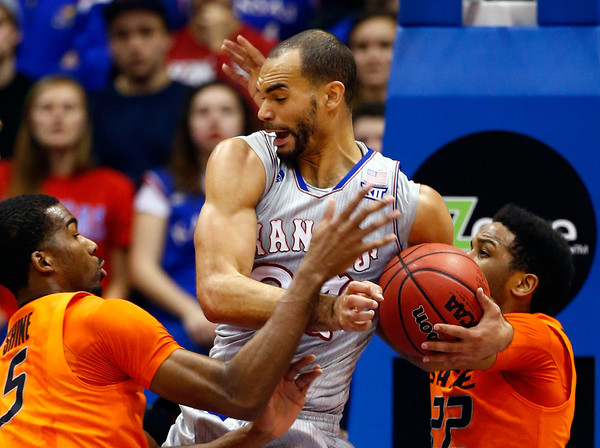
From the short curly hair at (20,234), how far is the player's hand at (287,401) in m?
1.04

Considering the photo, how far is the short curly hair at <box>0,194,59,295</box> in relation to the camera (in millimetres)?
3809

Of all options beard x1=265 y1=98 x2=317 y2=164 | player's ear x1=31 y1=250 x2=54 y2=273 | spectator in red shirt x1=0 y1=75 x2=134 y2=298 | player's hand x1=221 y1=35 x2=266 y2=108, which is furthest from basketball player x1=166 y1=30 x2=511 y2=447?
spectator in red shirt x1=0 y1=75 x2=134 y2=298

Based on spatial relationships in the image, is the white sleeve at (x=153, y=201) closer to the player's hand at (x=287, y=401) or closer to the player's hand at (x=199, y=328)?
the player's hand at (x=199, y=328)

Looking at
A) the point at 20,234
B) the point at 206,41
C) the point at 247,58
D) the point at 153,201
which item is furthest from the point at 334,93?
the point at 206,41

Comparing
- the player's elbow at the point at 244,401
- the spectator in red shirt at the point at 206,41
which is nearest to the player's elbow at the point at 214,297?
the player's elbow at the point at 244,401

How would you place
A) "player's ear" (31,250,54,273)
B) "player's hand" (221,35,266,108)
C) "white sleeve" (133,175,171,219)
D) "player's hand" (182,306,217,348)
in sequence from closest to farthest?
"player's ear" (31,250,54,273) → "player's hand" (221,35,266,108) → "player's hand" (182,306,217,348) → "white sleeve" (133,175,171,219)

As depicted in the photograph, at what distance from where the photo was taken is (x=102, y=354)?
3.61 m

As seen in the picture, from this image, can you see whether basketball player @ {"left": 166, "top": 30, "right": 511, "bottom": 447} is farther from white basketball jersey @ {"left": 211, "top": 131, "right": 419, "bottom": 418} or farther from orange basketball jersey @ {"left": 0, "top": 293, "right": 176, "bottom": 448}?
orange basketball jersey @ {"left": 0, "top": 293, "right": 176, "bottom": 448}

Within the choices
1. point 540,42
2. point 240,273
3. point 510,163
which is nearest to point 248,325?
point 240,273

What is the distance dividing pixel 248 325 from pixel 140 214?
10.2ft

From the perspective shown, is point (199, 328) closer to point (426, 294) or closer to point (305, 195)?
point (305, 195)

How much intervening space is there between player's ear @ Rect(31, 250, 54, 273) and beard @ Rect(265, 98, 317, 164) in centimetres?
95

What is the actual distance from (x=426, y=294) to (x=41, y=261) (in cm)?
143

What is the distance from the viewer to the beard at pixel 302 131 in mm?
3875
